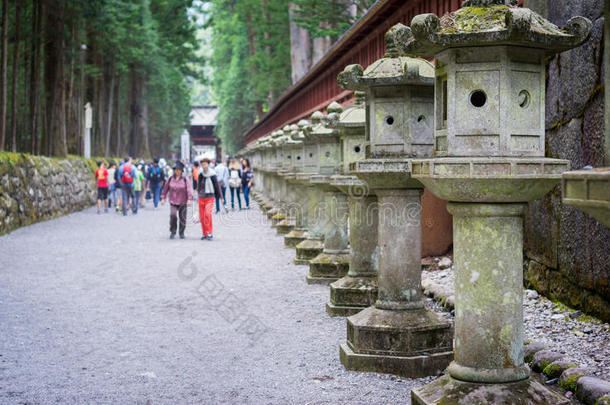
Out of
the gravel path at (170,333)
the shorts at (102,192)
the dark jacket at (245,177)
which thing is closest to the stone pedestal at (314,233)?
the gravel path at (170,333)

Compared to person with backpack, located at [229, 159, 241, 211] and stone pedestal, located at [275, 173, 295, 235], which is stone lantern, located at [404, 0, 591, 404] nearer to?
stone pedestal, located at [275, 173, 295, 235]

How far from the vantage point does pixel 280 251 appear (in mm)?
14094

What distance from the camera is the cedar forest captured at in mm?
25328

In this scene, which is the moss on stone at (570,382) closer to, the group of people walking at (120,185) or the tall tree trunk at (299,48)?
the group of people walking at (120,185)

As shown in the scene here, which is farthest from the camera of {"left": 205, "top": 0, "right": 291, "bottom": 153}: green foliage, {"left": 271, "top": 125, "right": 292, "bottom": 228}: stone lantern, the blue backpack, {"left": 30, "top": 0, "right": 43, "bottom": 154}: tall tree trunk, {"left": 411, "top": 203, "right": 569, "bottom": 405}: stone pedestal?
{"left": 205, "top": 0, "right": 291, "bottom": 153}: green foliage

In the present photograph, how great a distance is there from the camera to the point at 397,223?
6230 millimetres

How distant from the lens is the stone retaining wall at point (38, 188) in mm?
17859

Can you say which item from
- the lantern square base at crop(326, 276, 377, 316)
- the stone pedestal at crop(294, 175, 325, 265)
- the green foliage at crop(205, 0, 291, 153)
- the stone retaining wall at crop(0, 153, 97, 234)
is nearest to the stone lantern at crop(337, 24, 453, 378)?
the lantern square base at crop(326, 276, 377, 316)

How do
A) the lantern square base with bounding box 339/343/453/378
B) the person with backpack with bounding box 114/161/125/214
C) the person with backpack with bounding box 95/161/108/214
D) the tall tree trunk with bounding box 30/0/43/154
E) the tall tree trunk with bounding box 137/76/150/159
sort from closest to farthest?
the lantern square base with bounding box 339/343/453/378 → the tall tree trunk with bounding box 30/0/43/154 → the person with backpack with bounding box 95/161/108/214 → the person with backpack with bounding box 114/161/125/214 → the tall tree trunk with bounding box 137/76/150/159

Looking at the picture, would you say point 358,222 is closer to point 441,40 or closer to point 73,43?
point 441,40

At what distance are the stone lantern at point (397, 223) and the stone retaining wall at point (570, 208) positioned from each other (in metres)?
1.49

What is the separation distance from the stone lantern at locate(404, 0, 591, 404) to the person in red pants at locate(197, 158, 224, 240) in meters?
11.9

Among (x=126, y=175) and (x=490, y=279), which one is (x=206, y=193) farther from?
(x=490, y=279)

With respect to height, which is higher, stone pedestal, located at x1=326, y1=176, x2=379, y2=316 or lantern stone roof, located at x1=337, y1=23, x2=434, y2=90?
lantern stone roof, located at x1=337, y1=23, x2=434, y2=90
